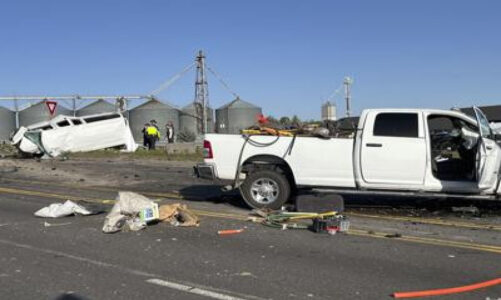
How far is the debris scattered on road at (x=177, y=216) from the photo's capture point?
9.16m

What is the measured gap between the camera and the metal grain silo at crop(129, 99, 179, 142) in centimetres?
4506

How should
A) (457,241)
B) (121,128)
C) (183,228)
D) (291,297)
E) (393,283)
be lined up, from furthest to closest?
1. (121,128)
2. (183,228)
3. (457,241)
4. (393,283)
5. (291,297)

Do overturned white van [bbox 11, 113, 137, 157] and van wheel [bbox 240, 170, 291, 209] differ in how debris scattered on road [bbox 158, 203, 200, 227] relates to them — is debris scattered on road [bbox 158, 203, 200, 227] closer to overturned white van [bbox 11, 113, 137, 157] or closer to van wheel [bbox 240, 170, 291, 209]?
van wheel [bbox 240, 170, 291, 209]

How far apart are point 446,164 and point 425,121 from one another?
96cm

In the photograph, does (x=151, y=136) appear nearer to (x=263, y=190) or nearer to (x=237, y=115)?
(x=237, y=115)

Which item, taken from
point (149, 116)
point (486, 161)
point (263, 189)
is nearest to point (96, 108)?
point (149, 116)

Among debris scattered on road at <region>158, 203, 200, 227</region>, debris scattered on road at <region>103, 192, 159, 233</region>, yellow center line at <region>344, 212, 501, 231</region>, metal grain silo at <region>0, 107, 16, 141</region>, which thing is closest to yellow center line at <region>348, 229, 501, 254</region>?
yellow center line at <region>344, 212, 501, 231</region>

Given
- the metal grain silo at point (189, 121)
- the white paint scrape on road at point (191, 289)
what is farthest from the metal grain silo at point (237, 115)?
the white paint scrape on road at point (191, 289)

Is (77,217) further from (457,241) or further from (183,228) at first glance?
(457,241)

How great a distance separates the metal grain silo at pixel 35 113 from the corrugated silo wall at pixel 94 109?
112 cm

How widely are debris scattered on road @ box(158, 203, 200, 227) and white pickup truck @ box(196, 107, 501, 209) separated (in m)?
1.49

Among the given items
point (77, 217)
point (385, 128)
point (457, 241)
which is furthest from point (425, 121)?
point (77, 217)

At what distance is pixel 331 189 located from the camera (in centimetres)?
1034

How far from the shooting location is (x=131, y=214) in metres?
9.09
